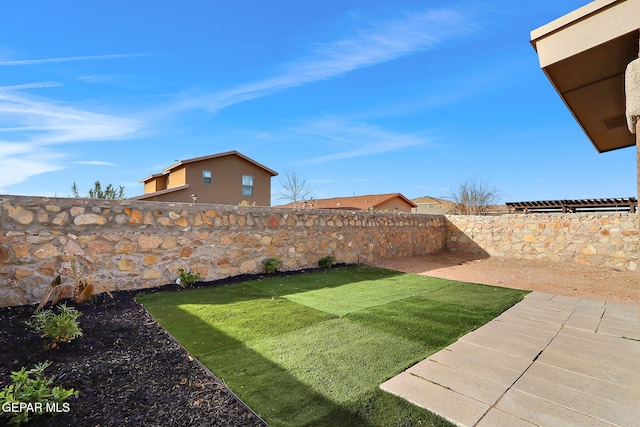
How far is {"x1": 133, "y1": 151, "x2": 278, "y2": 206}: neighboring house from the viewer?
16969 millimetres

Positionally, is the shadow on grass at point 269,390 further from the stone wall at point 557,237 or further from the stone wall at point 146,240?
the stone wall at point 557,237

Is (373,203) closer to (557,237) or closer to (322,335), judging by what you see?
(557,237)

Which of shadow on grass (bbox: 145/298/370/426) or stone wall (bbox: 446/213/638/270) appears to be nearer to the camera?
shadow on grass (bbox: 145/298/370/426)

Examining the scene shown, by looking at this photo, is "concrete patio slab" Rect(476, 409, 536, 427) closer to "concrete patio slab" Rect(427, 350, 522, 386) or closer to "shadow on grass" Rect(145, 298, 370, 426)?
"concrete patio slab" Rect(427, 350, 522, 386)

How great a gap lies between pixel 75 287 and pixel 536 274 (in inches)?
395

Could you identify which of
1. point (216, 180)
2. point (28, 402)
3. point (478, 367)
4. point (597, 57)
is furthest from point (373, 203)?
point (28, 402)

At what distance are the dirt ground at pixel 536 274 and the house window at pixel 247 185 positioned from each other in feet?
40.6

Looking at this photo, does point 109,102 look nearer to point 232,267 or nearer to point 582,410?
point 232,267

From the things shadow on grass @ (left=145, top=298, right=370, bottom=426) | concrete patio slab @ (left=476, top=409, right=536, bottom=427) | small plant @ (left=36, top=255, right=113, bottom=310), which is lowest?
concrete patio slab @ (left=476, top=409, right=536, bottom=427)

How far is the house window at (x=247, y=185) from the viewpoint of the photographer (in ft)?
62.5

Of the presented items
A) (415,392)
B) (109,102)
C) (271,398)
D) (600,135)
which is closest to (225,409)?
(271,398)

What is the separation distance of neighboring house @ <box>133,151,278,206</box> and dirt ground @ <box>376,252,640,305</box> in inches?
488

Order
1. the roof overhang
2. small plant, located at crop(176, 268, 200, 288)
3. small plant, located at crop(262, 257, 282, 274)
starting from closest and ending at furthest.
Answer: the roof overhang < small plant, located at crop(176, 268, 200, 288) < small plant, located at crop(262, 257, 282, 274)

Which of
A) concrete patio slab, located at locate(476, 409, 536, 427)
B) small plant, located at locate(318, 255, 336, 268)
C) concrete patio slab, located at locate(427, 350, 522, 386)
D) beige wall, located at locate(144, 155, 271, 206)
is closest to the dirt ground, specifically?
small plant, located at locate(318, 255, 336, 268)
